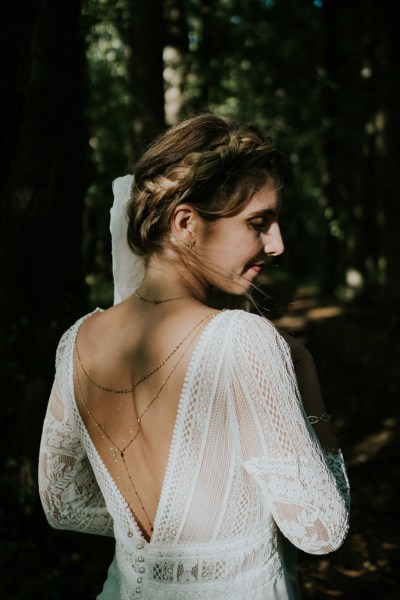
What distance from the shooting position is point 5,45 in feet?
11.0

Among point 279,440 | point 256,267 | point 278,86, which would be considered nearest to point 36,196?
point 256,267

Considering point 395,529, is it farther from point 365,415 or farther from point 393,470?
point 365,415

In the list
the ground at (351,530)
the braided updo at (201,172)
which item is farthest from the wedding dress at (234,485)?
the ground at (351,530)

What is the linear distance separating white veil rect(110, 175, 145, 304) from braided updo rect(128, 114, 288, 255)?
34 cm

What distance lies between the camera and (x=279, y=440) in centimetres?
143

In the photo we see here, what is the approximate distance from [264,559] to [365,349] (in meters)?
9.25

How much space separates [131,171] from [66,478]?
106cm

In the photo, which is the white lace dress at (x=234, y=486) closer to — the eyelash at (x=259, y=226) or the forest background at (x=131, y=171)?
the eyelash at (x=259, y=226)

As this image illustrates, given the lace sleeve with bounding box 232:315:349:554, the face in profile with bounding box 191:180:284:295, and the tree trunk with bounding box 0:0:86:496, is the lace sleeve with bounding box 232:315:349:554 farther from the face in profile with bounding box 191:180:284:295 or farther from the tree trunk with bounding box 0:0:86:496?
the tree trunk with bounding box 0:0:86:496

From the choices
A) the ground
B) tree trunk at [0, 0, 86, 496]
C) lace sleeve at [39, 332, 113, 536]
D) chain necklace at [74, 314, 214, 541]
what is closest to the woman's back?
chain necklace at [74, 314, 214, 541]

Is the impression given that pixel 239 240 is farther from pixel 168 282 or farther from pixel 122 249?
pixel 122 249

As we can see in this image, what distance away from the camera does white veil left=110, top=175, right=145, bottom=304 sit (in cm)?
212

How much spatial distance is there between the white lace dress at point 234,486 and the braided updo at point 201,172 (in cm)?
36

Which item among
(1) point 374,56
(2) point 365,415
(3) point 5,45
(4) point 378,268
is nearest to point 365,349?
(2) point 365,415
